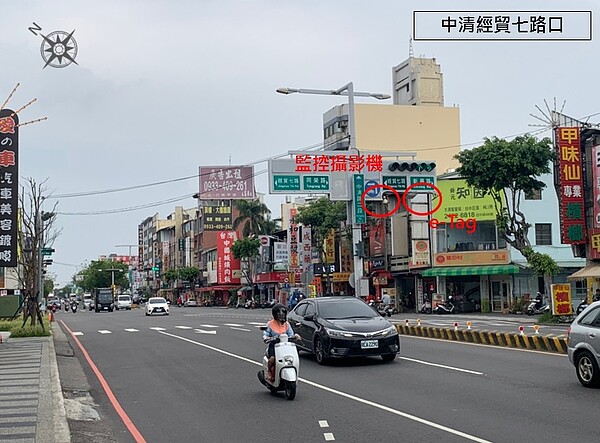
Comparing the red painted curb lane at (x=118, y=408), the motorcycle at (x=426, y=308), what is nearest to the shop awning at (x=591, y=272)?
the motorcycle at (x=426, y=308)

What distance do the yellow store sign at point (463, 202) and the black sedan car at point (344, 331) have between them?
3359 centimetres

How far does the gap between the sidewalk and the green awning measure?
33.7m

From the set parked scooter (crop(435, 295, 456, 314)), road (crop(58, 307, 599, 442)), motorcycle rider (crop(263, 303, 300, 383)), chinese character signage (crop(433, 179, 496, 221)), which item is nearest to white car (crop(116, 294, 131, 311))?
chinese character signage (crop(433, 179, 496, 221))

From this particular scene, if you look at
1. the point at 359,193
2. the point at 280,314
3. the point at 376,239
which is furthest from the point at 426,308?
the point at 280,314

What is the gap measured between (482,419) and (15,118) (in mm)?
19583

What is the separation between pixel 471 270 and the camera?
169 ft

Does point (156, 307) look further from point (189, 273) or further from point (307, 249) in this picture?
point (189, 273)

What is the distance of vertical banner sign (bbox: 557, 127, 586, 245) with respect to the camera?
35.2 meters

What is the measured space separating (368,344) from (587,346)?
5171 millimetres

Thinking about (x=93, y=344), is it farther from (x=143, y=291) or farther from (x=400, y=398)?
(x=143, y=291)

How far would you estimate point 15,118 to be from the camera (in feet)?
83.6

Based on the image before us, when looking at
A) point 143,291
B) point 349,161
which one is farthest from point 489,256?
point 143,291

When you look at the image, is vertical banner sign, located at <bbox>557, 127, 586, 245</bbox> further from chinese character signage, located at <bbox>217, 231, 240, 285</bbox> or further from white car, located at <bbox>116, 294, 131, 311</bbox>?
chinese character signage, located at <bbox>217, 231, 240, 285</bbox>

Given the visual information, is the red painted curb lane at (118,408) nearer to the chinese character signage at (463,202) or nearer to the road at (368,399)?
the road at (368,399)
